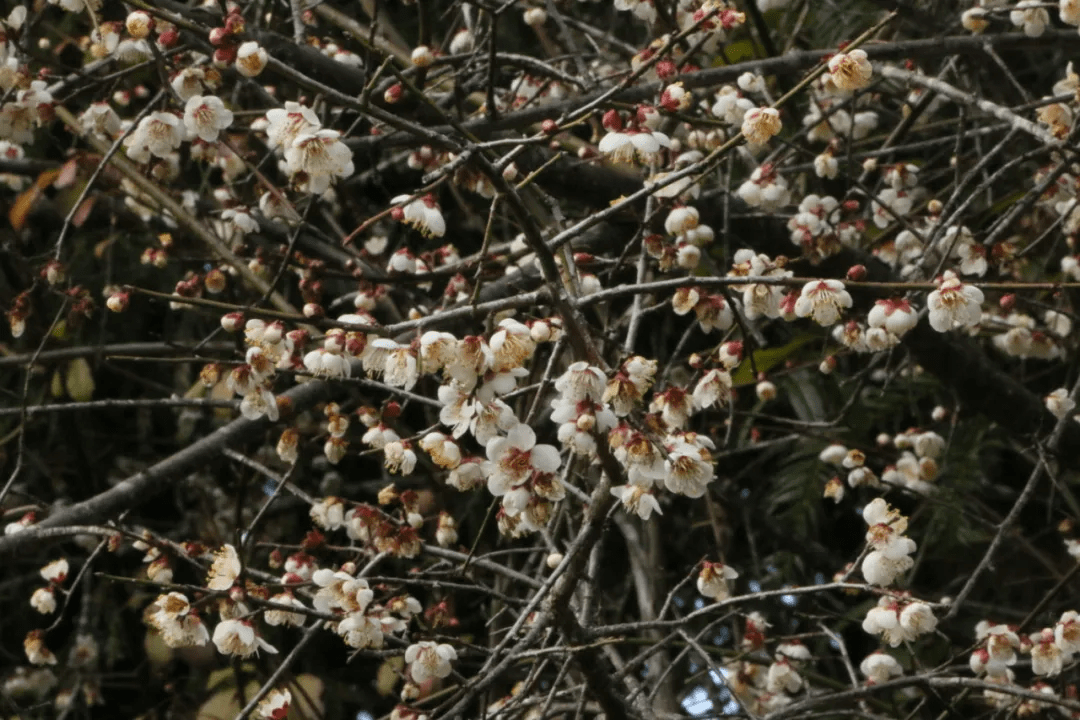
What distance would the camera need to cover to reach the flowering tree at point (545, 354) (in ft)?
5.56

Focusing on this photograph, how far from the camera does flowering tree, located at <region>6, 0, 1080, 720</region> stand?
170cm

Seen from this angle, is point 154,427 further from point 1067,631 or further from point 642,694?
point 1067,631

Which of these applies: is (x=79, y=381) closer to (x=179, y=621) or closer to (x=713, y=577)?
(x=179, y=621)

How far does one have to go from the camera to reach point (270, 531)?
11.5 feet

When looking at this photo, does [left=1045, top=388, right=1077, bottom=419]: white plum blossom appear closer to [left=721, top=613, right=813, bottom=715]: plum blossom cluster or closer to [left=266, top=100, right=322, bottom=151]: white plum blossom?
[left=721, top=613, right=813, bottom=715]: plum blossom cluster

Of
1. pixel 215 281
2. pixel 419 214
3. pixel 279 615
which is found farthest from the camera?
pixel 215 281

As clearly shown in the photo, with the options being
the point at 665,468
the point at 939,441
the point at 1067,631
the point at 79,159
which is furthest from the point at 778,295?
the point at 79,159

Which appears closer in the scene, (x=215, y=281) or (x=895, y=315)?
(x=895, y=315)

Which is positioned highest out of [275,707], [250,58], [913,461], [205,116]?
[250,58]

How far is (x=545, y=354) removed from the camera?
237cm

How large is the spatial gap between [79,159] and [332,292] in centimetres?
87

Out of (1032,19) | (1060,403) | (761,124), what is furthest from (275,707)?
(1032,19)

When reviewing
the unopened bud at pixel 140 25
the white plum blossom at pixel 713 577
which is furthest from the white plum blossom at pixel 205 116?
the white plum blossom at pixel 713 577

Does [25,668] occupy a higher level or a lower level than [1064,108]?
lower
